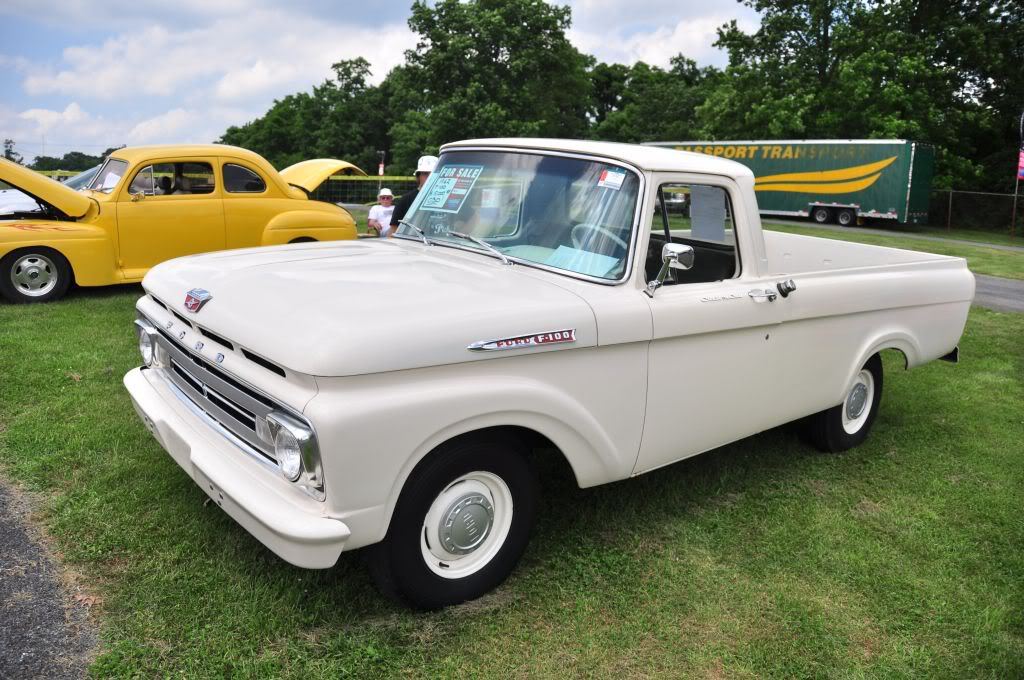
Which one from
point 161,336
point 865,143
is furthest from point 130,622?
point 865,143

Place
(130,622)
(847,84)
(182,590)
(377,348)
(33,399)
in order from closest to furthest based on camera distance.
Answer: (377,348) → (130,622) → (182,590) → (33,399) → (847,84)

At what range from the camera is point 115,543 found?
3473 millimetres

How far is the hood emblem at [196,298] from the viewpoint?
10.3 ft

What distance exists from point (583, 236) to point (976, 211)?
31508mm

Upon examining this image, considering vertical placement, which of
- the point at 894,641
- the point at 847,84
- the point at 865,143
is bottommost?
the point at 894,641

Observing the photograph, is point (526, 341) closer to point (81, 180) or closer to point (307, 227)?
point (307, 227)


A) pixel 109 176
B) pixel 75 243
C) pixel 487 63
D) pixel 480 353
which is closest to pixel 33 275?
pixel 75 243

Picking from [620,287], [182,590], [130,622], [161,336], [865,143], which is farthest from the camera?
[865,143]

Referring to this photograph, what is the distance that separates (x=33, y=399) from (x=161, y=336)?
2.34 metres

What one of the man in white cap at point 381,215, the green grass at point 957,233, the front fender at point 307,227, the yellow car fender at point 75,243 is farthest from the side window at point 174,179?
the green grass at point 957,233

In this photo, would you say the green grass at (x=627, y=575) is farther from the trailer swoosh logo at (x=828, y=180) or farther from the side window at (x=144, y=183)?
the trailer swoosh logo at (x=828, y=180)

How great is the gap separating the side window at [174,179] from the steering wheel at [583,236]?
7.01m

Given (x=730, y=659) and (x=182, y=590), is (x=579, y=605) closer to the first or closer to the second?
(x=730, y=659)

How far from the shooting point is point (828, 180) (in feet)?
90.7
